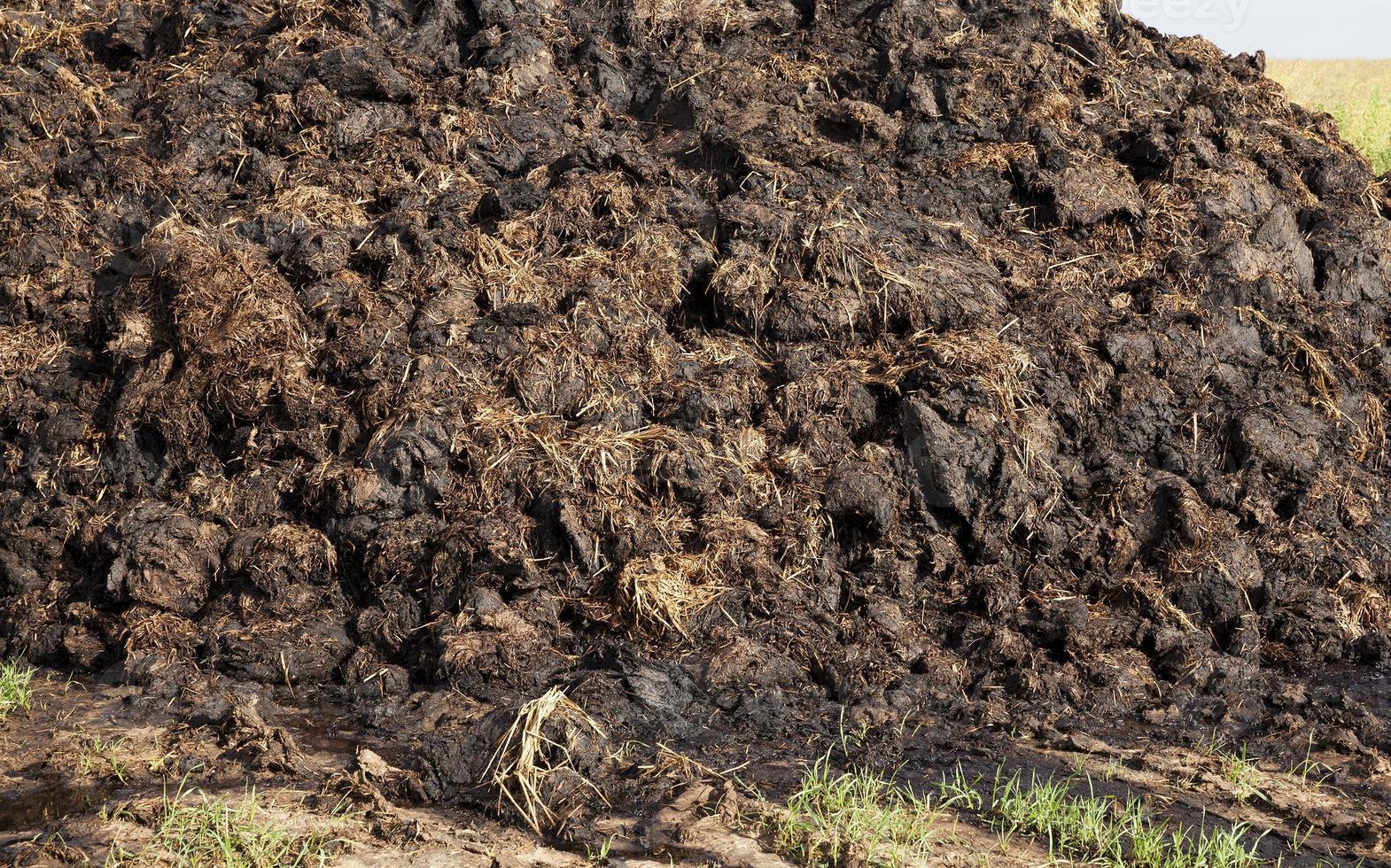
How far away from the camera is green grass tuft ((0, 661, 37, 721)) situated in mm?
4336

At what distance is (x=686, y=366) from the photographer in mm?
5637

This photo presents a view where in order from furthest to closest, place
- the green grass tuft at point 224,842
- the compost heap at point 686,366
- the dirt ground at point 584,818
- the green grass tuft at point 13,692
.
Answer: the compost heap at point 686,366 < the green grass tuft at point 13,692 < the dirt ground at point 584,818 < the green grass tuft at point 224,842

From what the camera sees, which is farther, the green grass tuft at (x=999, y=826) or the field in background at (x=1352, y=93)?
the field in background at (x=1352, y=93)

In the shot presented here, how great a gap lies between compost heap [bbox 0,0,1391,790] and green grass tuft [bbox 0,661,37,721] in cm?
31

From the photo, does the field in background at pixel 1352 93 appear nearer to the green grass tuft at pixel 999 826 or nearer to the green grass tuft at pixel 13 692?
the green grass tuft at pixel 999 826

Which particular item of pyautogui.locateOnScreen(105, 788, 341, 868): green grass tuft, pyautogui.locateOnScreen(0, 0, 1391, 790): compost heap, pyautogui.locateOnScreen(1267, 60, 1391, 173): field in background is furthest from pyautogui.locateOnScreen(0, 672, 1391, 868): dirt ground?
pyautogui.locateOnScreen(1267, 60, 1391, 173): field in background

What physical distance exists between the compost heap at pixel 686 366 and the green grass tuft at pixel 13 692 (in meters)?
0.31

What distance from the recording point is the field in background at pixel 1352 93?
1154 cm

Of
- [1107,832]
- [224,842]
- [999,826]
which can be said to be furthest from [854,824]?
[224,842]

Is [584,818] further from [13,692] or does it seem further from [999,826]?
[13,692]

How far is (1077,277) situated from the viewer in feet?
20.4

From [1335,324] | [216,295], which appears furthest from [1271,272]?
[216,295]

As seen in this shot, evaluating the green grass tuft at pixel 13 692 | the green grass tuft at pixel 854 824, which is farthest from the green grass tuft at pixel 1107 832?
the green grass tuft at pixel 13 692

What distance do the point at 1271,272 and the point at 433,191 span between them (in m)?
4.93
